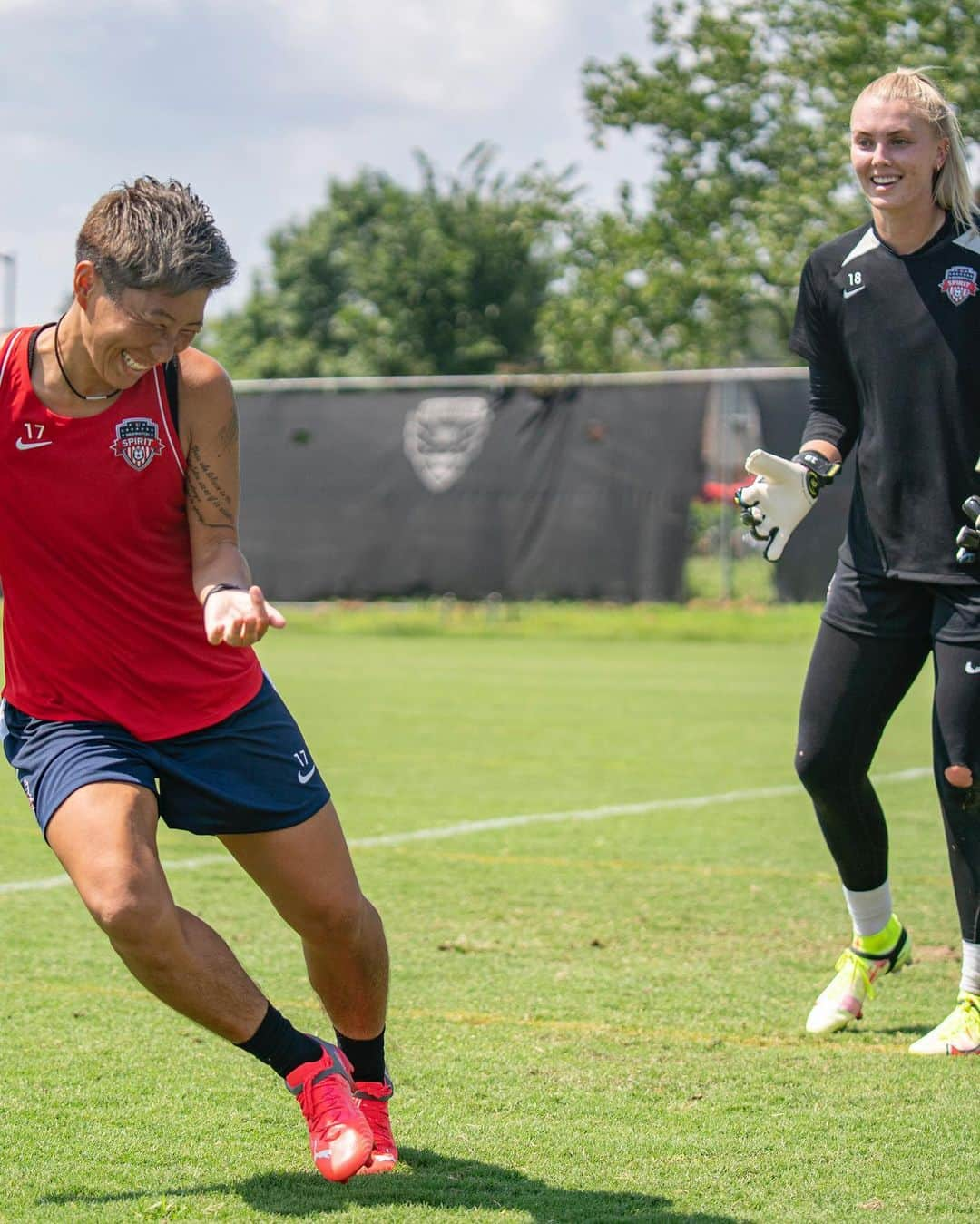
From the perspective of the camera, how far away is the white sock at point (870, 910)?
205 inches

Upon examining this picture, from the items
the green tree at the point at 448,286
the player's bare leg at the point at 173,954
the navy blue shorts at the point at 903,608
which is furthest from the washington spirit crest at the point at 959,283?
the green tree at the point at 448,286

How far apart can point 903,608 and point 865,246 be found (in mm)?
1010

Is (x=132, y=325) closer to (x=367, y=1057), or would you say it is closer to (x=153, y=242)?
(x=153, y=242)

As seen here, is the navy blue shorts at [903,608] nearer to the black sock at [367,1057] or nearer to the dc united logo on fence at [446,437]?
the black sock at [367,1057]

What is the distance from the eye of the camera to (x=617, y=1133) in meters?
3.96

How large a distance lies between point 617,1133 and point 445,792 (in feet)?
17.8

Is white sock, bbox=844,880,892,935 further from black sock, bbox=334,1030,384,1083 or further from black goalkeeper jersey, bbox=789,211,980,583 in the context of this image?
black sock, bbox=334,1030,384,1083

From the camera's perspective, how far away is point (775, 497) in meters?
4.77

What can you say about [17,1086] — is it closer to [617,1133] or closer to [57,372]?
[617,1133]

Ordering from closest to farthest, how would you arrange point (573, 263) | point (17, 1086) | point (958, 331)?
point (17, 1086)
point (958, 331)
point (573, 263)

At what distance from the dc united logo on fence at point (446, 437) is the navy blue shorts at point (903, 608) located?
16568 mm

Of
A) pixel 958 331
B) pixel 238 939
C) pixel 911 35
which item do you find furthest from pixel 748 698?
pixel 911 35

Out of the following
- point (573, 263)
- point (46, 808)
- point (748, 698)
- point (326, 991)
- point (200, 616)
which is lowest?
point (748, 698)

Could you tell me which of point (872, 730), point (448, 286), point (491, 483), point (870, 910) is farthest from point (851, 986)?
point (448, 286)
